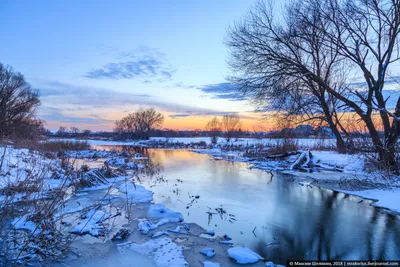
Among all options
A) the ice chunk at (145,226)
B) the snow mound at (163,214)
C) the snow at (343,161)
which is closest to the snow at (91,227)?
the ice chunk at (145,226)

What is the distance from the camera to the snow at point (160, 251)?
4006 mm

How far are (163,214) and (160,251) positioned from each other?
206 cm

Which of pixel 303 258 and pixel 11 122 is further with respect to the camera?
pixel 11 122

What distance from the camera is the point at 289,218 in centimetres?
631

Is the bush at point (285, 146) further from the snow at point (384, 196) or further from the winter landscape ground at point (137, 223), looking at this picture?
the snow at point (384, 196)

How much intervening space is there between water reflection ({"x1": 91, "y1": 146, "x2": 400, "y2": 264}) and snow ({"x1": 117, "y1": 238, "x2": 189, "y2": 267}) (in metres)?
1.21

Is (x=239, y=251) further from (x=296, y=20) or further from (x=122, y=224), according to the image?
(x=296, y=20)

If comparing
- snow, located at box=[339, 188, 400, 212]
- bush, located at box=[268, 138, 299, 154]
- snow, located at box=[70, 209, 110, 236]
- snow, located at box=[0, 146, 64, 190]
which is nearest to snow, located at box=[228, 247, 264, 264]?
snow, located at box=[70, 209, 110, 236]

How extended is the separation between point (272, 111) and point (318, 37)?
4484 millimetres

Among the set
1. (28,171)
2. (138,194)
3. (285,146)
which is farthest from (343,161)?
(28,171)

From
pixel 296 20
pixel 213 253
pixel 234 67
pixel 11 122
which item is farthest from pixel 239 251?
pixel 11 122

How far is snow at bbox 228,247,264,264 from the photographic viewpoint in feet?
13.2

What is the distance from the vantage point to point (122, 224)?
18.9 feet

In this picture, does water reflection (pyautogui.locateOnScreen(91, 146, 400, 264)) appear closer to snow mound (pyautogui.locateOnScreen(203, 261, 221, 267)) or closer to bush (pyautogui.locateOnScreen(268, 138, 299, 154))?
snow mound (pyautogui.locateOnScreen(203, 261, 221, 267))
